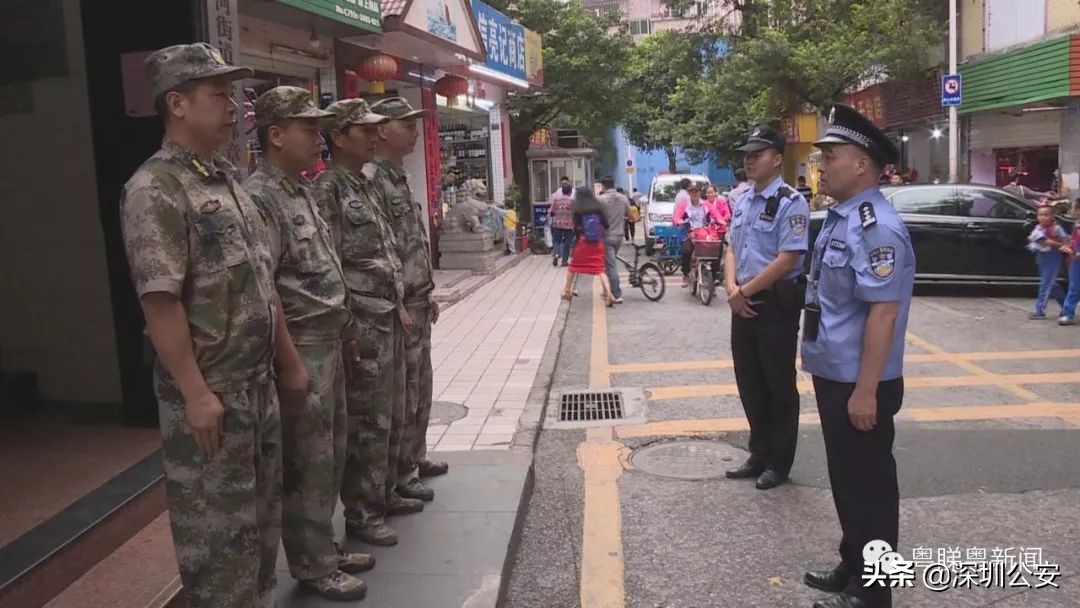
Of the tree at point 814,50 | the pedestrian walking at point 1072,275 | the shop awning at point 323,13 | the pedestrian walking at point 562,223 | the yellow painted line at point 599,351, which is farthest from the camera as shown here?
the tree at point 814,50

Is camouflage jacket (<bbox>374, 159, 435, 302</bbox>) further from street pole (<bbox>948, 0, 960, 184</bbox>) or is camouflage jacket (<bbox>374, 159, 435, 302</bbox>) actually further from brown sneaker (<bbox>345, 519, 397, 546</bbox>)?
street pole (<bbox>948, 0, 960, 184</bbox>)

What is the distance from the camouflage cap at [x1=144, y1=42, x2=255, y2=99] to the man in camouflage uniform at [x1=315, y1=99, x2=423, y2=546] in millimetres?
949

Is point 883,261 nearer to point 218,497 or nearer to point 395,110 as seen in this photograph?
point 395,110

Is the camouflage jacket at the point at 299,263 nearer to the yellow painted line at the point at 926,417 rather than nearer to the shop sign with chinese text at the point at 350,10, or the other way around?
the yellow painted line at the point at 926,417

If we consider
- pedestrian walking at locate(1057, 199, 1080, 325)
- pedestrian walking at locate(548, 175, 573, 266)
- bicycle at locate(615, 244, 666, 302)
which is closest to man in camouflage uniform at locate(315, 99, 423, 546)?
pedestrian walking at locate(1057, 199, 1080, 325)

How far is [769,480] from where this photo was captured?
443 cm

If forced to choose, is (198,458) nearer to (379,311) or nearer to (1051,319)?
(379,311)

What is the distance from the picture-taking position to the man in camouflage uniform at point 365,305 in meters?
3.40

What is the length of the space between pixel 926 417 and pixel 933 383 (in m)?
1.06

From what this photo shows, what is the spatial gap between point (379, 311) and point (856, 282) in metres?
1.78

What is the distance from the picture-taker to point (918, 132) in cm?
2016

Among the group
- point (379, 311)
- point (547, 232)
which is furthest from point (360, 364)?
point (547, 232)

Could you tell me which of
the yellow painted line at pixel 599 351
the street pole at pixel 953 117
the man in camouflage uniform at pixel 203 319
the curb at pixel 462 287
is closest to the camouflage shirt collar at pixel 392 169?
the man in camouflage uniform at pixel 203 319

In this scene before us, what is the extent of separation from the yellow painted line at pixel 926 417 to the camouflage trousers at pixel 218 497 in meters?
3.31
